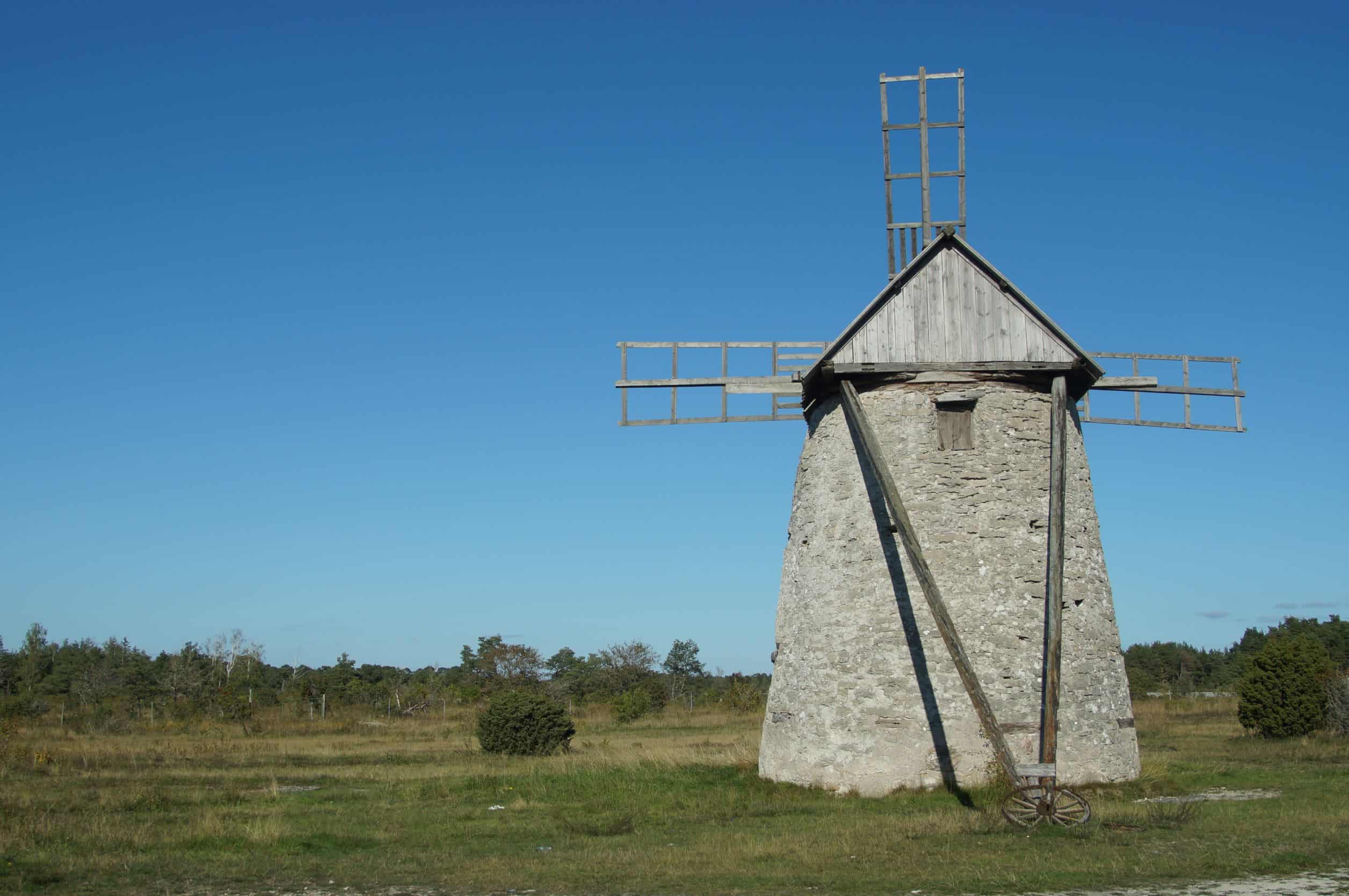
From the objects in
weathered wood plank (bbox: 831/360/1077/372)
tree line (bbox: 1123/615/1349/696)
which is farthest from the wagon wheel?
tree line (bbox: 1123/615/1349/696)

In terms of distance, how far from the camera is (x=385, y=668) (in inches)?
2940

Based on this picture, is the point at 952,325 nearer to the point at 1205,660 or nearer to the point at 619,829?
the point at 619,829

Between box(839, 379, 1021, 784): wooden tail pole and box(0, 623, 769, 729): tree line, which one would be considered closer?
box(839, 379, 1021, 784): wooden tail pole

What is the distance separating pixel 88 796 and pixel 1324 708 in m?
24.5

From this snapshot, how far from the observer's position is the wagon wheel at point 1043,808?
1180 centimetres

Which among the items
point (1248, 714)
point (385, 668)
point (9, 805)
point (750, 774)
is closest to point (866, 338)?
point (750, 774)

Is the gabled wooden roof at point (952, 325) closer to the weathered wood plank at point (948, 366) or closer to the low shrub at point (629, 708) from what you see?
the weathered wood plank at point (948, 366)

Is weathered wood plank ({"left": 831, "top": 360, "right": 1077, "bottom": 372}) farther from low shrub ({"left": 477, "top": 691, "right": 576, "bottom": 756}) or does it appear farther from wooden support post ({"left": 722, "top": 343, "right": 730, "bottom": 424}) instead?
low shrub ({"left": 477, "top": 691, "right": 576, "bottom": 756})

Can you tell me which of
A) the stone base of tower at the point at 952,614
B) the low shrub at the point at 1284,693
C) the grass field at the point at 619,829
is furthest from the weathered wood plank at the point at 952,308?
the low shrub at the point at 1284,693

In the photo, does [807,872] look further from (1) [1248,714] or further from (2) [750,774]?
(1) [1248,714]

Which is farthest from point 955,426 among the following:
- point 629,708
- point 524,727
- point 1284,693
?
point 629,708

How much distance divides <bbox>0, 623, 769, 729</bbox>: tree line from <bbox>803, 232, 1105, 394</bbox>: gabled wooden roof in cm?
2449

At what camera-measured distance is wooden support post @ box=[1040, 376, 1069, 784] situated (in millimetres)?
12984

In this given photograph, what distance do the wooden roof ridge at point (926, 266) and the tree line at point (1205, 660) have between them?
40.0 m
